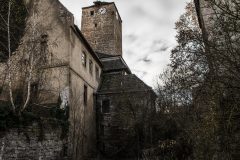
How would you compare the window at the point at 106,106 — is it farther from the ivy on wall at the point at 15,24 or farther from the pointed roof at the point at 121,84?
the ivy on wall at the point at 15,24

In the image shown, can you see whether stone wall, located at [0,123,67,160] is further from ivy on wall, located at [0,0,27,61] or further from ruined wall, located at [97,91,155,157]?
ivy on wall, located at [0,0,27,61]

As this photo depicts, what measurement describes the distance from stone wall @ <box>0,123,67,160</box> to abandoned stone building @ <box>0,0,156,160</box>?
4 cm

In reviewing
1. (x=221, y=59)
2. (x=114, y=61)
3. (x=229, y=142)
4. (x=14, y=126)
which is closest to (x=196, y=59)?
(x=221, y=59)

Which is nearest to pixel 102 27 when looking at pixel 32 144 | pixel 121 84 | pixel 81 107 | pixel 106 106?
pixel 121 84

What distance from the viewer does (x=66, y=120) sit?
17906mm

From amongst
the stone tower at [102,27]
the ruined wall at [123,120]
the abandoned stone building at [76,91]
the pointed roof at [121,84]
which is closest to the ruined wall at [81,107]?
the abandoned stone building at [76,91]

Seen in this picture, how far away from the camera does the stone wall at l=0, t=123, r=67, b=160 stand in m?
13.0

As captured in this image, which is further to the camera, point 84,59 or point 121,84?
point 121,84

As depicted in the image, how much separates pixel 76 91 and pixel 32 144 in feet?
22.7

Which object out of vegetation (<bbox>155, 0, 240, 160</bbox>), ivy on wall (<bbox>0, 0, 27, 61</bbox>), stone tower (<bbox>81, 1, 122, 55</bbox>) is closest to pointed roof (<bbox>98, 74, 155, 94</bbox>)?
ivy on wall (<bbox>0, 0, 27, 61</bbox>)

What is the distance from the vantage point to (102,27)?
124 feet

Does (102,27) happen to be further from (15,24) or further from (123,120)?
(123,120)

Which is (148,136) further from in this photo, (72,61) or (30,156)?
(30,156)

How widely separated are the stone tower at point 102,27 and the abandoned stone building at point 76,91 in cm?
821
